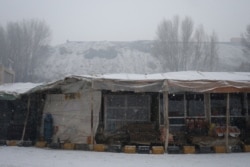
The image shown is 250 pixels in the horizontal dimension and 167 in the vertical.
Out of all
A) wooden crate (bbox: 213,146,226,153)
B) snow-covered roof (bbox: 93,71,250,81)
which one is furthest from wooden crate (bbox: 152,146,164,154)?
snow-covered roof (bbox: 93,71,250,81)

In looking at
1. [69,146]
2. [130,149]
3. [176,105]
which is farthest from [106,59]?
[130,149]

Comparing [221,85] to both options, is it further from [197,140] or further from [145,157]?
[145,157]

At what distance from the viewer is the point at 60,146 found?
1357cm

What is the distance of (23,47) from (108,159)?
4112 centimetres

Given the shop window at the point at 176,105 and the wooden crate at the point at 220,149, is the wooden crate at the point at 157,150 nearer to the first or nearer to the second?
the wooden crate at the point at 220,149

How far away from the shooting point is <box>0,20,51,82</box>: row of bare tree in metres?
46.1

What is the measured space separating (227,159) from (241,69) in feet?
113

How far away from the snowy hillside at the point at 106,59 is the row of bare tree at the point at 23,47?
A: 1890 millimetres

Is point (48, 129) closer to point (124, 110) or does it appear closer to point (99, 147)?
point (99, 147)

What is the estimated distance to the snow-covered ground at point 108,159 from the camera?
9836mm

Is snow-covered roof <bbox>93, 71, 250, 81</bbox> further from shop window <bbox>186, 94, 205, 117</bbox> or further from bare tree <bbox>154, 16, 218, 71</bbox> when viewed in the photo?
bare tree <bbox>154, 16, 218, 71</bbox>

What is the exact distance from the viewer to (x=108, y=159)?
10789 mm

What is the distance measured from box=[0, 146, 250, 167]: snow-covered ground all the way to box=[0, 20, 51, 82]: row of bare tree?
116 feet

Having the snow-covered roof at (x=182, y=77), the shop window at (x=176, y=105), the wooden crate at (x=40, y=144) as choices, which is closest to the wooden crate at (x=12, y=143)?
the wooden crate at (x=40, y=144)
